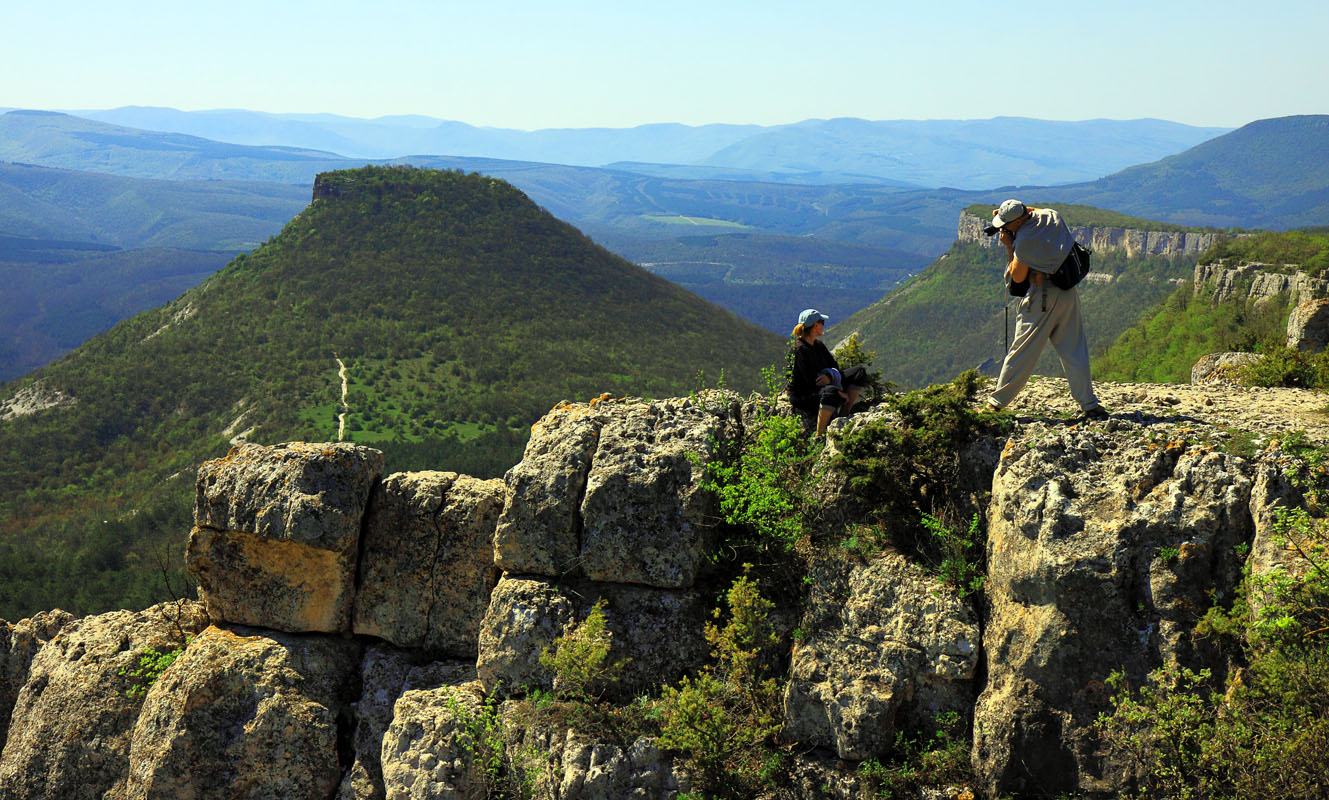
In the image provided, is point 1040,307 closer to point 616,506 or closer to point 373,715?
point 616,506

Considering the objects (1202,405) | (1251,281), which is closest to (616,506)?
(1202,405)

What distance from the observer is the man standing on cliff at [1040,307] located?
7.94 meters

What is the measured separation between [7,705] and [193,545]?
474 centimetres

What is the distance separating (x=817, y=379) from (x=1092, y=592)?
11.2 feet

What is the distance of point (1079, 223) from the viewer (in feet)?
415

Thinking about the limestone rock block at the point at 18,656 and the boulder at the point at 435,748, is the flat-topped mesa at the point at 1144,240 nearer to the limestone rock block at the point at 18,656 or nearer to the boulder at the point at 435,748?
the limestone rock block at the point at 18,656

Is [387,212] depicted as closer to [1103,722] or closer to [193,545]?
[193,545]

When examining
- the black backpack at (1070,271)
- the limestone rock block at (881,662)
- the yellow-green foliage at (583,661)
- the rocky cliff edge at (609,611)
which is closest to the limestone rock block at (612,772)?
the rocky cliff edge at (609,611)

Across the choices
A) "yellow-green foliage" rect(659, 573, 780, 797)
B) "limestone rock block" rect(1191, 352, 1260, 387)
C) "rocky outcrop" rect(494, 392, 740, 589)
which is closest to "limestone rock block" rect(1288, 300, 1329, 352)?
"limestone rock block" rect(1191, 352, 1260, 387)

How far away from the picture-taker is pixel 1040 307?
8133mm

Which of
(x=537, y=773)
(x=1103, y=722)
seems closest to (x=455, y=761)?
(x=537, y=773)

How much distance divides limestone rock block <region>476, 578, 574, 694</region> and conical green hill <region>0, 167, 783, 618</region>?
3840 centimetres

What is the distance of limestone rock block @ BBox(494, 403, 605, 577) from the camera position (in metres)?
8.60

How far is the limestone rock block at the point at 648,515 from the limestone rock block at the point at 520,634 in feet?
1.63
